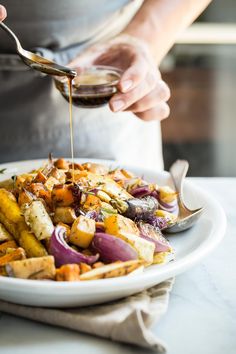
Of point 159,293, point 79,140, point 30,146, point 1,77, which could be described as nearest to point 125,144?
point 79,140

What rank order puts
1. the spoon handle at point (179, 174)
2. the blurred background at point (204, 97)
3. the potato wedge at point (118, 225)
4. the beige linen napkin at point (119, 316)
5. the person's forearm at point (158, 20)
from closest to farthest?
the beige linen napkin at point (119, 316)
the potato wedge at point (118, 225)
the spoon handle at point (179, 174)
the person's forearm at point (158, 20)
the blurred background at point (204, 97)

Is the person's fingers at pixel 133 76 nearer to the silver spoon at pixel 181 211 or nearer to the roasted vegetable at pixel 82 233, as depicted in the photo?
the silver spoon at pixel 181 211

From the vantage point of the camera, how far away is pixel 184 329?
1.13 metres

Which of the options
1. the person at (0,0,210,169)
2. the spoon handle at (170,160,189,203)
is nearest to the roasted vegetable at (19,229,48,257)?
the spoon handle at (170,160,189,203)

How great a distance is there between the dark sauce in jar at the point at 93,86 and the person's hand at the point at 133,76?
0.03 m

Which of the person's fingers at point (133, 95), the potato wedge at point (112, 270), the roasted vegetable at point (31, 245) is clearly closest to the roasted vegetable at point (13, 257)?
the roasted vegetable at point (31, 245)

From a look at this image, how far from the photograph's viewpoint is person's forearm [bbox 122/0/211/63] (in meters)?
2.25

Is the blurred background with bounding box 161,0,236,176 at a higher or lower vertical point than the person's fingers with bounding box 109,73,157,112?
lower

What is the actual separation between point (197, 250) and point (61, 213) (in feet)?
0.91

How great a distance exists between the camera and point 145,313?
3.55ft

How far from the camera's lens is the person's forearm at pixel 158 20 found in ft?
7.39

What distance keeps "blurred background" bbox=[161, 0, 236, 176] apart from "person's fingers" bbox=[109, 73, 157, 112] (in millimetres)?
2525

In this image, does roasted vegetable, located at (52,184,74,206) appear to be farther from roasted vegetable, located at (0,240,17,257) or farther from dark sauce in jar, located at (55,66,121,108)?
→ dark sauce in jar, located at (55,66,121,108)

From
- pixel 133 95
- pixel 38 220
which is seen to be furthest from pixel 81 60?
pixel 38 220
